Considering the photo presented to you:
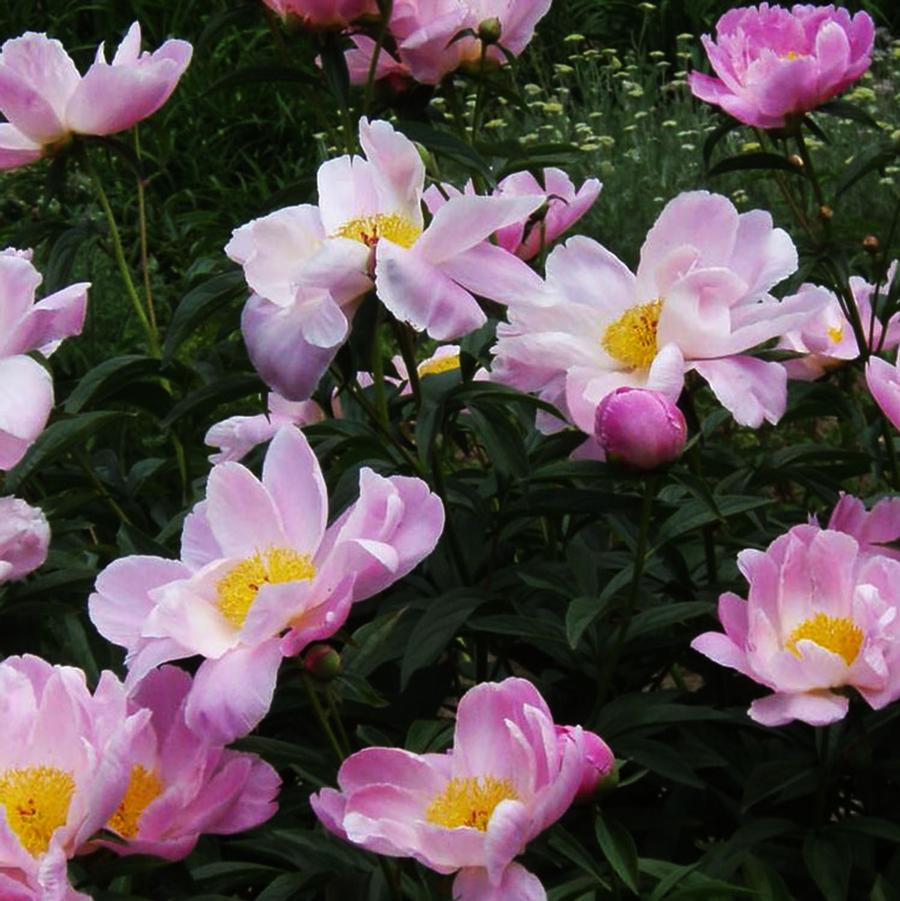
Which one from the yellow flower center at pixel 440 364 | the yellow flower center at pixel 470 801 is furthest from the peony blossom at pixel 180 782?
the yellow flower center at pixel 440 364

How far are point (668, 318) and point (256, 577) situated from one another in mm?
348

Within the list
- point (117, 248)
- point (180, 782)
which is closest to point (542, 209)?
point (117, 248)

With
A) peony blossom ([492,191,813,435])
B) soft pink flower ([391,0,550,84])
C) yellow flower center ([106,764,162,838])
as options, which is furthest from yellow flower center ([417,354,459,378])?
yellow flower center ([106,764,162,838])

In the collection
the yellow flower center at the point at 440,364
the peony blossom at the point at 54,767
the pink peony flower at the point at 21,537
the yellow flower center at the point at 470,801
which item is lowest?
the yellow flower center at the point at 440,364

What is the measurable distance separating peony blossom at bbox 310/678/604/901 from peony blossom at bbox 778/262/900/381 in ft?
2.39

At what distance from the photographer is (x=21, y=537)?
123 cm

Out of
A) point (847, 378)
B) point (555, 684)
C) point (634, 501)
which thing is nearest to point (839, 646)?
point (634, 501)

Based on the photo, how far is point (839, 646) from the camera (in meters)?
A: 1.23

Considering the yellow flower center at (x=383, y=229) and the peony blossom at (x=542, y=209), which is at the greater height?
the yellow flower center at (x=383, y=229)

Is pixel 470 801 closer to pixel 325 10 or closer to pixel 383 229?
pixel 383 229

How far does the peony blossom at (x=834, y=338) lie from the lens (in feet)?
5.54

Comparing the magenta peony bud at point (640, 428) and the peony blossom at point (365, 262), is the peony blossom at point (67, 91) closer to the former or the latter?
the peony blossom at point (365, 262)

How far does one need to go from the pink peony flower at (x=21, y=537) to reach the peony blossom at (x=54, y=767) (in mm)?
162

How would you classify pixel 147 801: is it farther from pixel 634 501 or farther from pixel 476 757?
pixel 634 501
